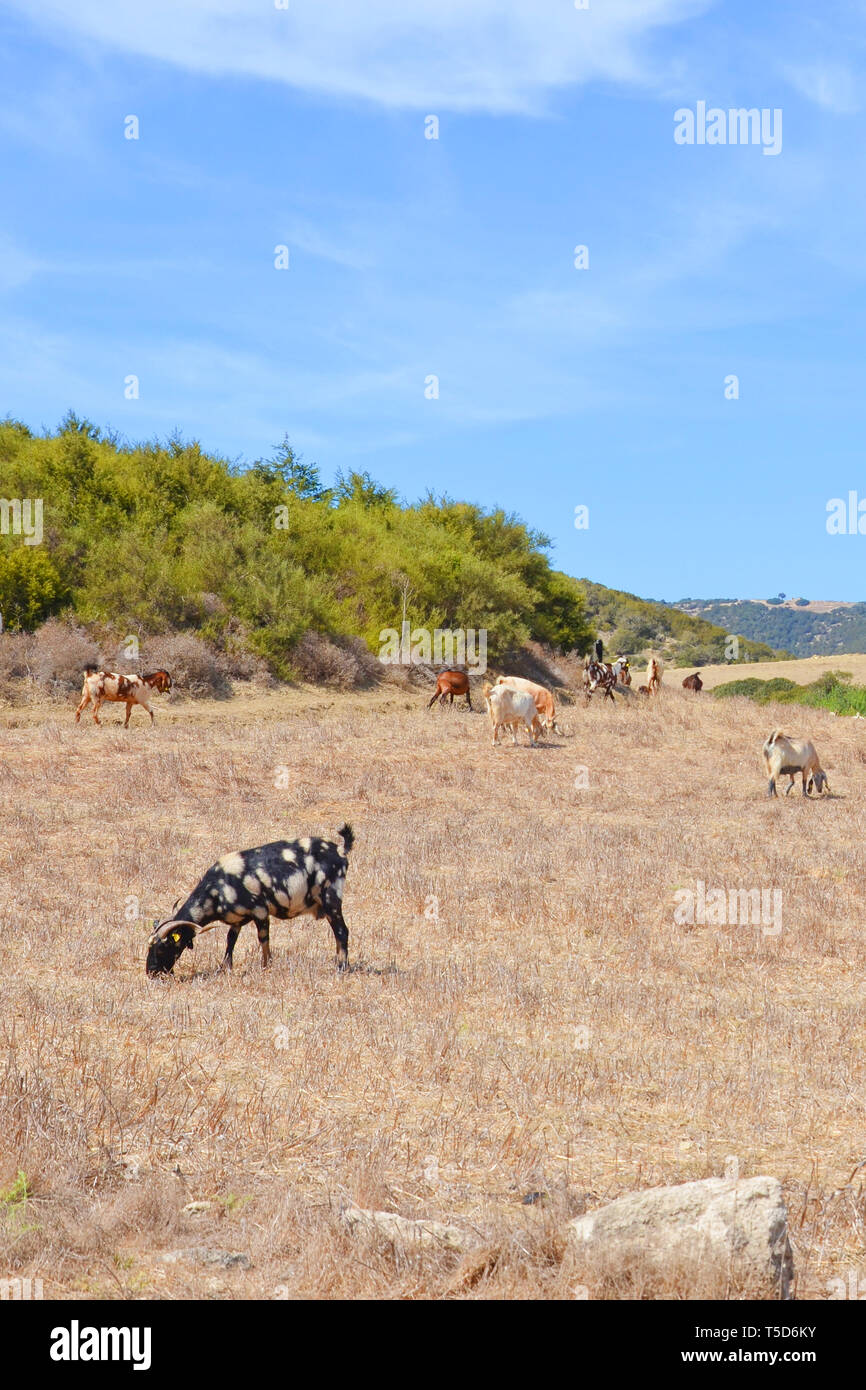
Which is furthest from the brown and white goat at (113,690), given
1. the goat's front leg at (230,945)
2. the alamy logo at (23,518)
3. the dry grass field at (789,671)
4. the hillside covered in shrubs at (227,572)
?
the dry grass field at (789,671)

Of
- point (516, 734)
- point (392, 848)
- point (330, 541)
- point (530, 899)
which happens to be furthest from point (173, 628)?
point (530, 899)

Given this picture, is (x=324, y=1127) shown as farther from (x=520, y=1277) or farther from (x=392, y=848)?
(x=392, y=848)

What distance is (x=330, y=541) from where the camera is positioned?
4519cm

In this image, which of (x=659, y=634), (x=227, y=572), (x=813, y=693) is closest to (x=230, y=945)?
(x=227, y=572)

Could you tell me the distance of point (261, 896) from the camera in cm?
975

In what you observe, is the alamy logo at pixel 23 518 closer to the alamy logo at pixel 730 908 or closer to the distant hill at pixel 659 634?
the alamy logo at pixel 730 908

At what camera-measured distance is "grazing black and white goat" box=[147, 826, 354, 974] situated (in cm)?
956

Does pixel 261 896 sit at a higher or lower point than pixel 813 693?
lower

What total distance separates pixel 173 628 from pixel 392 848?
21.7m

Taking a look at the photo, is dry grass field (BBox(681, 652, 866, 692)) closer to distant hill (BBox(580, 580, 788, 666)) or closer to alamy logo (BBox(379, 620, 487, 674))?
distant hill (BBox(580, 580, 788, 666))
